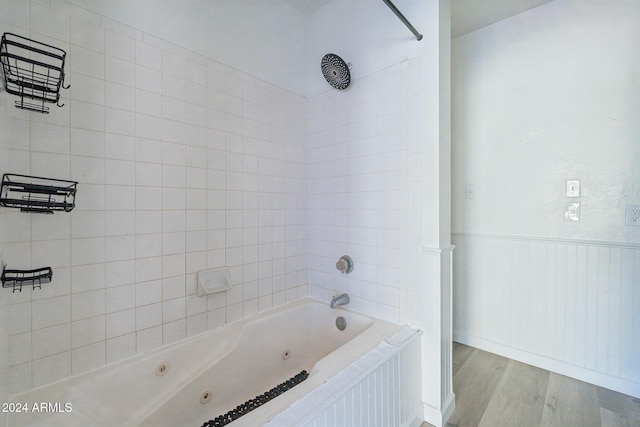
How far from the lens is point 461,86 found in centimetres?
235

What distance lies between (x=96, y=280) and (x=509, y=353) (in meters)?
2.78

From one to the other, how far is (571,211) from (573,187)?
167 mm

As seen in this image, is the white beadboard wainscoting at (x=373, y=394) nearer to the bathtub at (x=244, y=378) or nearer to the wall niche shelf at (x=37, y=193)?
the bathtub at (x=244, y=378)

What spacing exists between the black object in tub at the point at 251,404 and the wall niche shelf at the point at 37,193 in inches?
48.7

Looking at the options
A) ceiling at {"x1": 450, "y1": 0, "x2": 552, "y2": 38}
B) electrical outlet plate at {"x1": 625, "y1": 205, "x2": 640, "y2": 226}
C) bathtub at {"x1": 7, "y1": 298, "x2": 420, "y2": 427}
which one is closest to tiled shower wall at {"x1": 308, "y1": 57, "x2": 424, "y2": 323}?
bathtub at {"x1": 7, "y1": 298, "x2": 420, "y2": 427}

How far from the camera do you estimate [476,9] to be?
2.01 meters

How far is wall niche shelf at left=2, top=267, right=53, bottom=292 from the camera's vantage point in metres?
1.00

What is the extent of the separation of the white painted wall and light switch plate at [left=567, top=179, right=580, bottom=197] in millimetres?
31

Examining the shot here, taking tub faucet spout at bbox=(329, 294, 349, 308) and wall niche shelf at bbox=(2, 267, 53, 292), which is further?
tub faucet spout at bbox=(329, 294, 349, 308)

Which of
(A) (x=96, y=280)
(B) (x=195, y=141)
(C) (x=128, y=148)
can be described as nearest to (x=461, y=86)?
(B) (x=195, y=141)

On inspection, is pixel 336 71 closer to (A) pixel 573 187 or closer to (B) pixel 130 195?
(B) pixel 130 195

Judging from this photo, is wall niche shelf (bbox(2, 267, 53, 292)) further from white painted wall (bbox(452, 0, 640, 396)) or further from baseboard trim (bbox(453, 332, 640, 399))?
baseboard trim (bbox(453, 332, 640, 399))

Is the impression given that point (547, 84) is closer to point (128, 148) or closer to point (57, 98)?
point (128, 148)

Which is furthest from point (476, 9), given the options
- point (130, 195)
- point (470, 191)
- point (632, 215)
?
point (130, 195)
